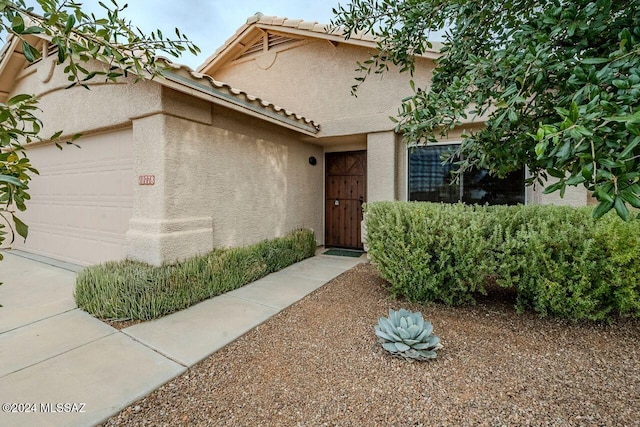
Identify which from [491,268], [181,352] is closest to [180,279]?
[181,352]

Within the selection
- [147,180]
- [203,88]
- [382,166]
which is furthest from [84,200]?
[382,166]

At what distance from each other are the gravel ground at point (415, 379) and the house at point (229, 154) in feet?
8.12

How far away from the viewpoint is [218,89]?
4.80 metres

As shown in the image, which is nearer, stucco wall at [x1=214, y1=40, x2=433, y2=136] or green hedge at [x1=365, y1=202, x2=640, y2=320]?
green hedge at [x1=365, y1=202, x2=640, y2=320]

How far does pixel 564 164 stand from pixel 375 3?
275cm

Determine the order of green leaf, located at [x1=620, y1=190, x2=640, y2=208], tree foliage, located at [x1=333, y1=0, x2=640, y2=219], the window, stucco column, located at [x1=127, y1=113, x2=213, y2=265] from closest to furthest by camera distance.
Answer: green leaf, located at [x1=620, y1=190, x2=640, y2=208] → tree foliage, located at [x1=333, y1=0, x2=640, y2=219] → stucco column, located at [x1=127, y1=113, x2=213, y2=265] → the window

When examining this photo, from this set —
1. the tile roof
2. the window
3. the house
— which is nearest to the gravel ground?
the house

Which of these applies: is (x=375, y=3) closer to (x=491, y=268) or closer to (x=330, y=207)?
(x=491, y=268)

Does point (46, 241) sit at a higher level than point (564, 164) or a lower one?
lower

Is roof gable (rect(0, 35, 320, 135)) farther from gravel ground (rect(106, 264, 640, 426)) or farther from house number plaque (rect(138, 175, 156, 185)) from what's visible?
gravel ground (rect(106, 264, 640, 426))

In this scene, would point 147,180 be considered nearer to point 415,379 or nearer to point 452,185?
point 415,379

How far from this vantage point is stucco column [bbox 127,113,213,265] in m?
4.52

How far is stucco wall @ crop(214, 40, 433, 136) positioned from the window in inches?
47.3

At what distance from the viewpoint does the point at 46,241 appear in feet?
24.1
